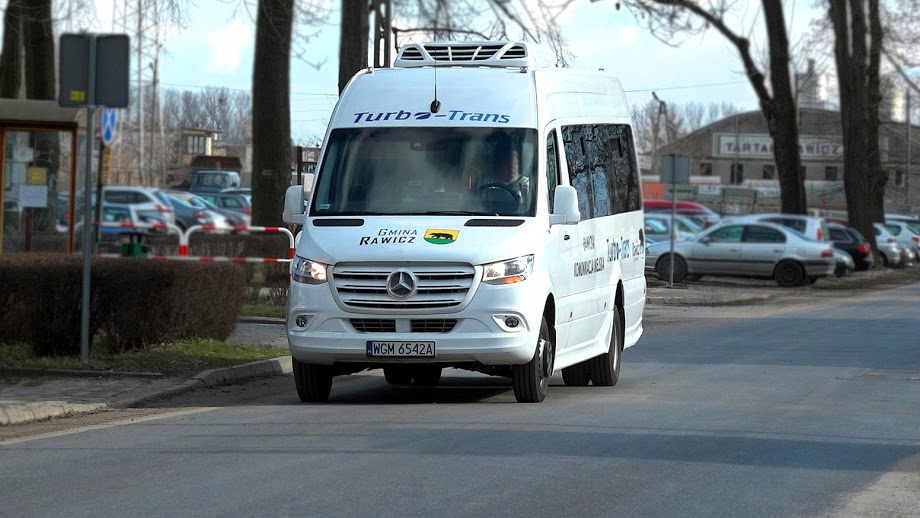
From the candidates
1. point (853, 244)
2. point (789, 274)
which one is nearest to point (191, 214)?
point (789, 274)

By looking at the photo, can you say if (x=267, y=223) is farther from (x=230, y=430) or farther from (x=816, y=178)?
(x=816, y=178)

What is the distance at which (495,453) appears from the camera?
27.8ft

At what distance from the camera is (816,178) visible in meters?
115

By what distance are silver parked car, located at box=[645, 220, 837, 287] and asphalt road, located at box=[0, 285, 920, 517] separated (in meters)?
21.2

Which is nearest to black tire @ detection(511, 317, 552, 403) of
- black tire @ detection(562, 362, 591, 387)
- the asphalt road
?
the asphalt road

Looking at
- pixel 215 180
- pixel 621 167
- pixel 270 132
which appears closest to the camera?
pixel 621 167

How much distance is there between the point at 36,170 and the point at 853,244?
92.0 ft

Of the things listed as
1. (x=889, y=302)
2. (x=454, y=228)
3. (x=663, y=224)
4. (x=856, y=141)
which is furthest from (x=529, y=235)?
(x=856, y=141)

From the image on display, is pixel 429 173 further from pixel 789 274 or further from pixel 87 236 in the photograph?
pixel 789 274

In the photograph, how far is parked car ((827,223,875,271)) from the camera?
42500 mm

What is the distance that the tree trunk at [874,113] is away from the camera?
4794 centimetres

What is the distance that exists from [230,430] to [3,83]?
70.0ft

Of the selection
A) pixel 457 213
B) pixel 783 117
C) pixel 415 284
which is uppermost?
pixel 783 117

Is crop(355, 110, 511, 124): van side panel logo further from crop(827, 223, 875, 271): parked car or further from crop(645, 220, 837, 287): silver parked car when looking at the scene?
crop(827, 223, 875, 271): parked car
